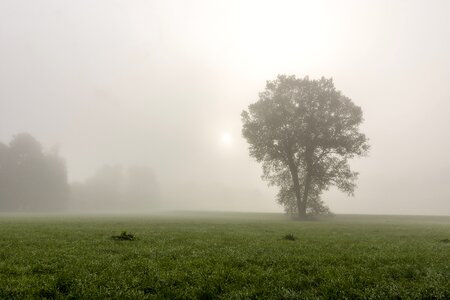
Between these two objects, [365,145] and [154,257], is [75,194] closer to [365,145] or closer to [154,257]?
[365,145]

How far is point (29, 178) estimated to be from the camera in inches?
4673

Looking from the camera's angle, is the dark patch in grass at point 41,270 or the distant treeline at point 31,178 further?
the distant treeline at point 31,178

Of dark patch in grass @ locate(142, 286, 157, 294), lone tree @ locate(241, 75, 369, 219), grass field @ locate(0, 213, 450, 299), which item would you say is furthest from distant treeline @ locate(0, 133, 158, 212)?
dark patch in grass @ locate(142, 286, 157, 294)

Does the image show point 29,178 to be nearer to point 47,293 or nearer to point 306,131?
point 306,131

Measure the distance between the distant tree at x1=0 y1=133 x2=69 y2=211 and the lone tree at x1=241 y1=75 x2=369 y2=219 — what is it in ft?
286

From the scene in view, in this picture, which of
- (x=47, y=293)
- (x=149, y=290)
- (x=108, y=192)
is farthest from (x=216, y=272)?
(x=108, y=192)

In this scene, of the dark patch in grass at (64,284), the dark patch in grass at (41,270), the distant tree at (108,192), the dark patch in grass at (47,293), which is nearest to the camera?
the dark patch in grass at (47,293)

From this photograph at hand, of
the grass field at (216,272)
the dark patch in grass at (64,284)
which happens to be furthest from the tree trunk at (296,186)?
the dark patch in grass at (64,284)

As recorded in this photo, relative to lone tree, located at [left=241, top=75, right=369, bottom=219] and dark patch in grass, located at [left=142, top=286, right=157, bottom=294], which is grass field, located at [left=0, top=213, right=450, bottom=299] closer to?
dark patch in grass, located at [left=142, top=286, right=157, bottom=294]

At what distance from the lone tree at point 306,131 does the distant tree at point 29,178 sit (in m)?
87.2

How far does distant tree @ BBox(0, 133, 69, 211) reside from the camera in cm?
11425

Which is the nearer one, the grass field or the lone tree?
the grass field

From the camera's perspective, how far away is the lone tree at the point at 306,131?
64312 mm

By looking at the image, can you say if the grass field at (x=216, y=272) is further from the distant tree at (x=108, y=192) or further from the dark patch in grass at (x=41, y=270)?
the distant tree at (x=108, y=192)
